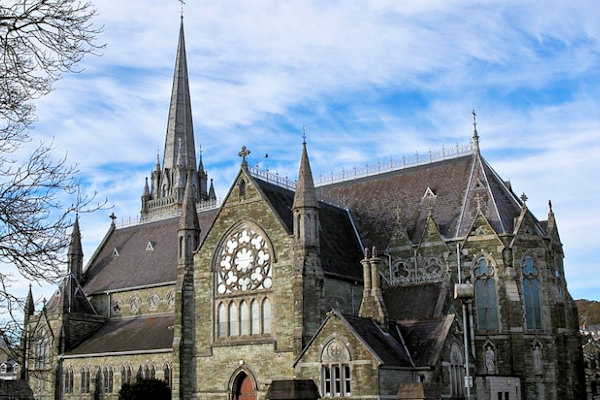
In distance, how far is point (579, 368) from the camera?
38750 millimetres

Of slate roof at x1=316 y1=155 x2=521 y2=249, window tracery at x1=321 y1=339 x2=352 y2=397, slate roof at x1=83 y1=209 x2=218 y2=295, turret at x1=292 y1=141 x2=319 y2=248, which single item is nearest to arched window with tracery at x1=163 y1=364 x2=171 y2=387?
slate roof at x1=83 y1=209 x2=218 y2=295

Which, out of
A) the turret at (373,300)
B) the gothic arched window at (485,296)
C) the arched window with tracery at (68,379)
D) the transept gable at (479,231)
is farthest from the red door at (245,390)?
the arched window with tracery at (68,379)

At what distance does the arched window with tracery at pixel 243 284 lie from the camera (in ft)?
123

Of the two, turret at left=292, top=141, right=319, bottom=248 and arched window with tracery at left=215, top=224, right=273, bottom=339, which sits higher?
turret at left=292, top=141, right=319, bottom=248

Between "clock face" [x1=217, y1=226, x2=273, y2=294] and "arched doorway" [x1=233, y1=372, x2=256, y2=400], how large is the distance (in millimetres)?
4577

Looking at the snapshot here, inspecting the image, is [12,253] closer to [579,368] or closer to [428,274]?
[428,274]

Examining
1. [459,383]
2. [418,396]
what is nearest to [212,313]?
[459,383]

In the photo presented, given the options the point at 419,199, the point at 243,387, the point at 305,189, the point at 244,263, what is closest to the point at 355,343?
the point at 305,189

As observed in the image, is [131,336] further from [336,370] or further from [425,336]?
[425,336]

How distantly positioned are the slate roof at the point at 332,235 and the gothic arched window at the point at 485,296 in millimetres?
6439

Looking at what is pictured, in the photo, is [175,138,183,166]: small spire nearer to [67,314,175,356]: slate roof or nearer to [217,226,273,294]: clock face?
[67,314,175,356]: slate roof

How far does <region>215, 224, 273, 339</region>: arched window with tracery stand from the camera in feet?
123

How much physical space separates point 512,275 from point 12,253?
100 feet

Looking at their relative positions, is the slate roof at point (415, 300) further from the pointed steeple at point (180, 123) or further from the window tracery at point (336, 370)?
the pointed steeple at point (180, 123)
